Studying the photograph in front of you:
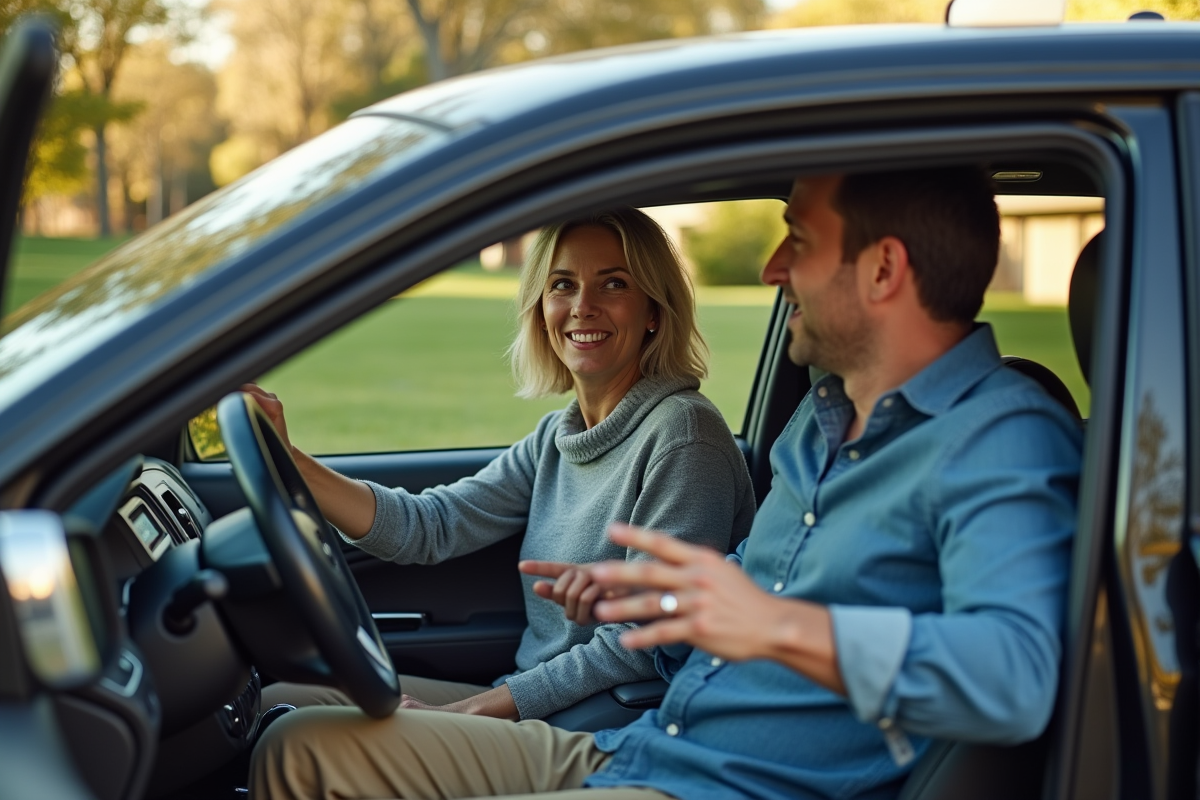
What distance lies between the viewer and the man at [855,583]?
1.47m

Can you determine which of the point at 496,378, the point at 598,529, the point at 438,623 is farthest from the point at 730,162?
the point at 496,378

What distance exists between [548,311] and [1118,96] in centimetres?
160

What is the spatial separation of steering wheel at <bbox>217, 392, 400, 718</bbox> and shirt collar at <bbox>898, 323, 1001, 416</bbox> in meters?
0.86

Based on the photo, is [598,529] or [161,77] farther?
[161,77]

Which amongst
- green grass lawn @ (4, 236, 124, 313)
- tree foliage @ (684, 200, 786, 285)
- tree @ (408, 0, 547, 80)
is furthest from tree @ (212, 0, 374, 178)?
tree foliage @ (684, 200, 786, 285)

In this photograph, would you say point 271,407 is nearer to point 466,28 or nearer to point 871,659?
point 871,659

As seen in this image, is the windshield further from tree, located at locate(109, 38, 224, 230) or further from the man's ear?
tree, located at locate(109, 38, 224, 230)

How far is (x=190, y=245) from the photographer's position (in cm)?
158

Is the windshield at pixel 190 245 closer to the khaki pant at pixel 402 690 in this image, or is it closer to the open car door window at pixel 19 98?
the open car door window at pixel 19 98

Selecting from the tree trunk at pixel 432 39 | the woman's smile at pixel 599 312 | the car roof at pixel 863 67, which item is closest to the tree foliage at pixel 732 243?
the tree trunk at pixel 432 39

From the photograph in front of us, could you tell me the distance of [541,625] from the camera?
279cm

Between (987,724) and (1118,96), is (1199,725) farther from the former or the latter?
(1118,96)

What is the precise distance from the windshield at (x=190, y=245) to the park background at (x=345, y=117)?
0.38ft

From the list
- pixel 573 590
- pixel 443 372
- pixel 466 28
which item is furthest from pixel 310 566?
pixel 466 28
